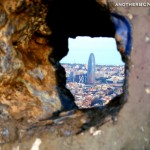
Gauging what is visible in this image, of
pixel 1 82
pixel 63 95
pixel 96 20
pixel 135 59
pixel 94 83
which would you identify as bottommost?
pixel 94 83

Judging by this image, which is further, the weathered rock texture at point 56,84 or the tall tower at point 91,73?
the tall tower at point 91,73

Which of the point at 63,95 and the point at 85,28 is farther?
the point at 85,28

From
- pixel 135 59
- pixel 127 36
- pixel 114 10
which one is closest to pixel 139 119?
pixel 135 59

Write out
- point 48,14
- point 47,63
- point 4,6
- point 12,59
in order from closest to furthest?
point 4,6 < point 12,59 < point 48,14 < point 47,63

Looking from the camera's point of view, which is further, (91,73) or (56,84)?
(91,73)

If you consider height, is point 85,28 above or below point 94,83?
above

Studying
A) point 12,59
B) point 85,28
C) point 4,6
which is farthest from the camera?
point 85,28

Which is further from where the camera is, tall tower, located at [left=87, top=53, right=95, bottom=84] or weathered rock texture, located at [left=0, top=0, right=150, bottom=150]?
tall tower, located at [left=87, top=53, right=95, bottom=84]

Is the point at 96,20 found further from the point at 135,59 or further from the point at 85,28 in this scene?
the point at 135,59
